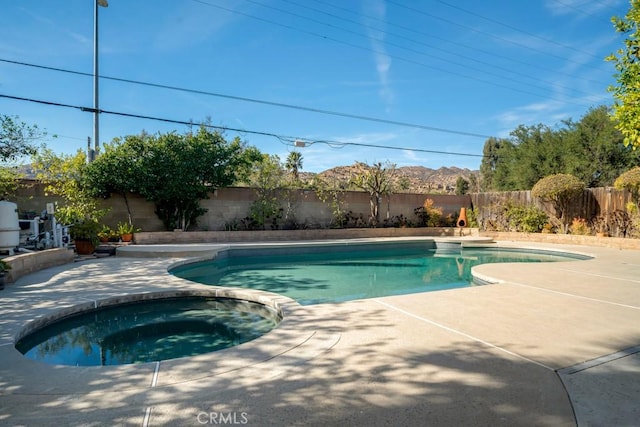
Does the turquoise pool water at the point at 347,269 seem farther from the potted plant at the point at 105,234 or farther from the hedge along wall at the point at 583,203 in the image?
the potted plant at the point at 105,234

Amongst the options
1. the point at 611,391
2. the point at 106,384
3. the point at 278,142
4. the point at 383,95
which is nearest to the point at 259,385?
the point at 106,384

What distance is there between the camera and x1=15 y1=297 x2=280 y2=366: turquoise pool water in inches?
136

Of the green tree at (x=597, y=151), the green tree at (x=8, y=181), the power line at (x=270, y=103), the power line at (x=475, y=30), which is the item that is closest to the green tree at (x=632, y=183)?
the power line at (x=475, y=30)

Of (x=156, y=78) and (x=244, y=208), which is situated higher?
(x=156, y=78)

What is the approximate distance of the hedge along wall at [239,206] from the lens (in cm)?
1147

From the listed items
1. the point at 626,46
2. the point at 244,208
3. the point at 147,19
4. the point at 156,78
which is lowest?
the point at 244,208

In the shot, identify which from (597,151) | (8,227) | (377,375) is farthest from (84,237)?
(597,151)

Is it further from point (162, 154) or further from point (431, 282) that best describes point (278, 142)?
point (431, 282)

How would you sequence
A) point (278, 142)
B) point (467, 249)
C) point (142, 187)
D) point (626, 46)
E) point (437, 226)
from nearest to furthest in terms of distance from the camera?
point (626, 46), point (142, 187), point (467, 249), point (278, 142), point (437, 226)

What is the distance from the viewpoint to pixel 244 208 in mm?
13414

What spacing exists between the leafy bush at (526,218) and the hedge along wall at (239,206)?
295 cm

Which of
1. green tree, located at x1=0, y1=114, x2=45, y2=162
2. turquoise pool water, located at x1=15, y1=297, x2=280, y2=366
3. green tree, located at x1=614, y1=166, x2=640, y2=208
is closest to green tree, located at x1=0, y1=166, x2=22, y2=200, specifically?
green tree, located at x1=0, y1=114, x2=45, y2=162

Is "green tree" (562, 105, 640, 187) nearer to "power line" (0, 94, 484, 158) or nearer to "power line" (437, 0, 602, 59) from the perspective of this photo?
"power line" (437, 0, 602, 59)

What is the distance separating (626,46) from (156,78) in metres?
11.4
